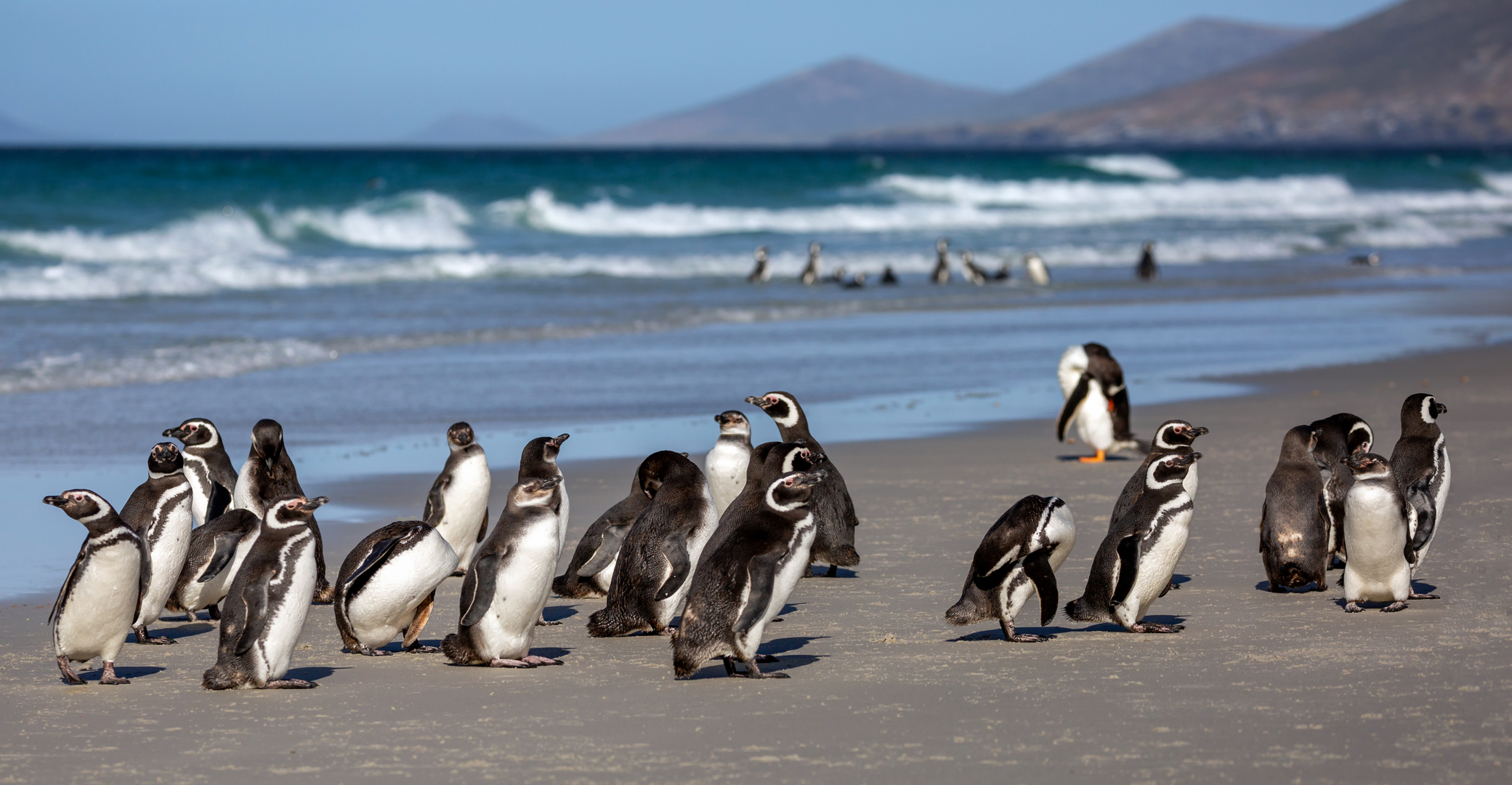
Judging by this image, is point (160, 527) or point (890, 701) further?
point (160, 527)

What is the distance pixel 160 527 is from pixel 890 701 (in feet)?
9.19

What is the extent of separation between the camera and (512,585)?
546 centimetres

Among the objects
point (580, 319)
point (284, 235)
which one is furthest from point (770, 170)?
point (580, 319)

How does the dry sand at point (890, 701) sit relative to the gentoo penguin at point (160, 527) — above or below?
below

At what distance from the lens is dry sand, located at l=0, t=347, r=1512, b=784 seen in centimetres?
435

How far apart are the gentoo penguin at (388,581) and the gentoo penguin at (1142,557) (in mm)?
2255

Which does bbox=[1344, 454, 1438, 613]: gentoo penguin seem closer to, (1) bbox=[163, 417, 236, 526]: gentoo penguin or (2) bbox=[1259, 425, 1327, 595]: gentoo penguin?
(2) bbox=[1259, 425, 1327, 595]: gentoo penguin

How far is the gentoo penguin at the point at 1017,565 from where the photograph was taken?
561 cm

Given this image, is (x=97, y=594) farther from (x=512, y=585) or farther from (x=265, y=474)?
(x=265, y=474)

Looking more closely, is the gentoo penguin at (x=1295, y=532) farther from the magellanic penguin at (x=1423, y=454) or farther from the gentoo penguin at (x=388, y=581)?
the gentoo penguin at (x=388, y=581)

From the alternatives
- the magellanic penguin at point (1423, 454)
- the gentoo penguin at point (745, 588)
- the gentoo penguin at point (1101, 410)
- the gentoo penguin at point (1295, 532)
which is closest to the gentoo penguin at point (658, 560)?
the gentoo penguin at point (745, 588)

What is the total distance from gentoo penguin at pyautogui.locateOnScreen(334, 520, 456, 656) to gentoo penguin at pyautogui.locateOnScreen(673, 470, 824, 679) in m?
0.94

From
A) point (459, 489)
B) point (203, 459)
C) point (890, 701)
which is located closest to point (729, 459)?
point (459, 489)

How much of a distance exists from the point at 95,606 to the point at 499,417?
18.9 ft
